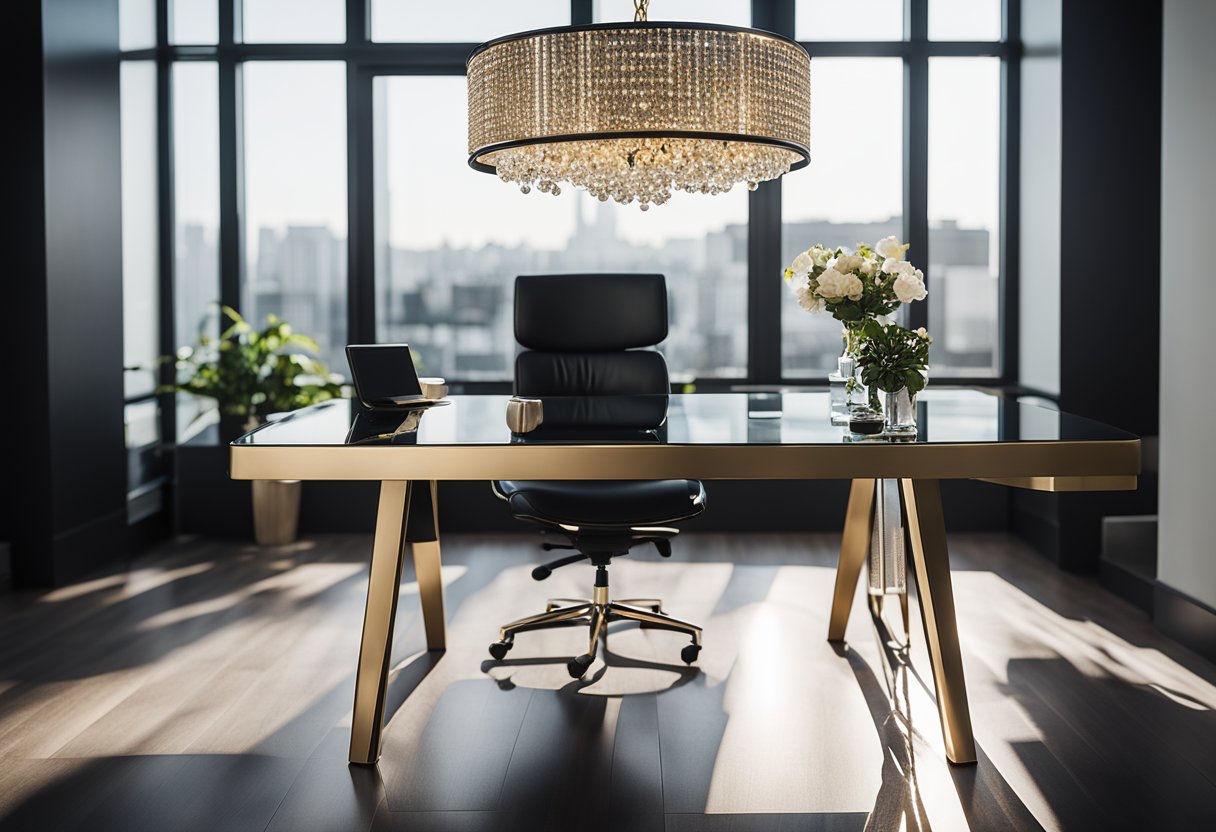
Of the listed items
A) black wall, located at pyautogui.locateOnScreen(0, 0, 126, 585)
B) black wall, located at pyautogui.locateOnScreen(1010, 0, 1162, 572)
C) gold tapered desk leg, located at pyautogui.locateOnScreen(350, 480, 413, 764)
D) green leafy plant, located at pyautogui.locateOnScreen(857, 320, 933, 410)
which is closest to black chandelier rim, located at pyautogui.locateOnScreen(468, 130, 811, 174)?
green leafy plant, located at pyautogui.locateOnScreen(857, 320, 933, 410)

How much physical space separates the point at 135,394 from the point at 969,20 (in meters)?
4.50

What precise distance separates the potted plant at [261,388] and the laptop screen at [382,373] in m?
2.01

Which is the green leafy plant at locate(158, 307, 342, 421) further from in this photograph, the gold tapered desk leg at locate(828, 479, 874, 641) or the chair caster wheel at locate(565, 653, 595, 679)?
the gold tapered desk leg at locate(828, 479, 874, 641)

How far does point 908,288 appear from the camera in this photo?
2.72 metres

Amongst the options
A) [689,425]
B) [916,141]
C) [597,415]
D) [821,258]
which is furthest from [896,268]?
[916,141]

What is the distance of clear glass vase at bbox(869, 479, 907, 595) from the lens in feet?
11.3

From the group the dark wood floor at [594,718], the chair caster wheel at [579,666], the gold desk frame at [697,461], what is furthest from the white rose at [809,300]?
the chair caster wheel at [579,666]

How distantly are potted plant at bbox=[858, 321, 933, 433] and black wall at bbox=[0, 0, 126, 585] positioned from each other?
3.20m

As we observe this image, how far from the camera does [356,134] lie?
5.56 m

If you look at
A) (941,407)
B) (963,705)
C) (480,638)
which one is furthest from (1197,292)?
(480,638)

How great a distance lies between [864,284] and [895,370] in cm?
32

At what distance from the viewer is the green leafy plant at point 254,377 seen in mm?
5078

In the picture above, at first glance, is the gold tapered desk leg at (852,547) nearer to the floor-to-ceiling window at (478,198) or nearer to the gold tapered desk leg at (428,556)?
the gold tapered desk leg at (428,556)

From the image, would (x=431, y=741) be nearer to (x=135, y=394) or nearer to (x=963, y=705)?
(x=963, y=705)
